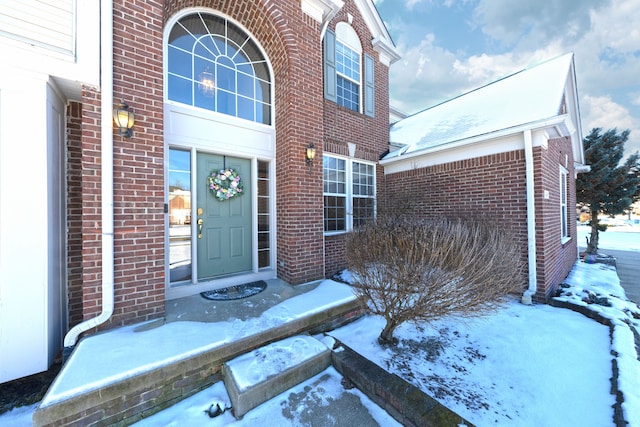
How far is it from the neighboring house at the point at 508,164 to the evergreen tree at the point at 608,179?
208 inches

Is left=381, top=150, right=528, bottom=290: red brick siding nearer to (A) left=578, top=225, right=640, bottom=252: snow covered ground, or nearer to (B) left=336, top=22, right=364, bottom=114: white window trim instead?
(B) left=336, top=22, right=364, bottom=114: white window trim

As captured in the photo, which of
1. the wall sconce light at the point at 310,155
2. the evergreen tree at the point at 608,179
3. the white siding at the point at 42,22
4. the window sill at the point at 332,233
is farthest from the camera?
the evergreen tree at the point at 608,179

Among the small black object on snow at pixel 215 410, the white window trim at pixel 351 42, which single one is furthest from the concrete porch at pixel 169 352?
the white window trim at pixel 351 42

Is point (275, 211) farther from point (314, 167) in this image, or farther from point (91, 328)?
point (91, 328)

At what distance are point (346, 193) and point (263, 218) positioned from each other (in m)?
2.20

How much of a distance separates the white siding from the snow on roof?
595cm

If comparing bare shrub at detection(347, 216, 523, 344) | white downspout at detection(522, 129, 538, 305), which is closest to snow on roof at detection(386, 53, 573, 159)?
white downspout at detection(522, 129, 538, 305)

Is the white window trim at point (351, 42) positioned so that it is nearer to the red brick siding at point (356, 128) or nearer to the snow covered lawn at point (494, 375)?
the red brick siding at point (356, 128)

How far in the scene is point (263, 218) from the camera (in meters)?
4.76

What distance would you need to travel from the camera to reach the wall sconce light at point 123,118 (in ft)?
9.09

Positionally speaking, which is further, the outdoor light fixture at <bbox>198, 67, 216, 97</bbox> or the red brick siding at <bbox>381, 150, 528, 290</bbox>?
the red brick siding at <bbox>381, 150, 528, 290</bbox>

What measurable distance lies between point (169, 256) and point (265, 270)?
5.36ft

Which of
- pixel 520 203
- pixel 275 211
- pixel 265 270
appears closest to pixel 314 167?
pixel 275 211

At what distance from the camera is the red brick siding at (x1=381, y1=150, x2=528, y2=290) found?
456 cm
